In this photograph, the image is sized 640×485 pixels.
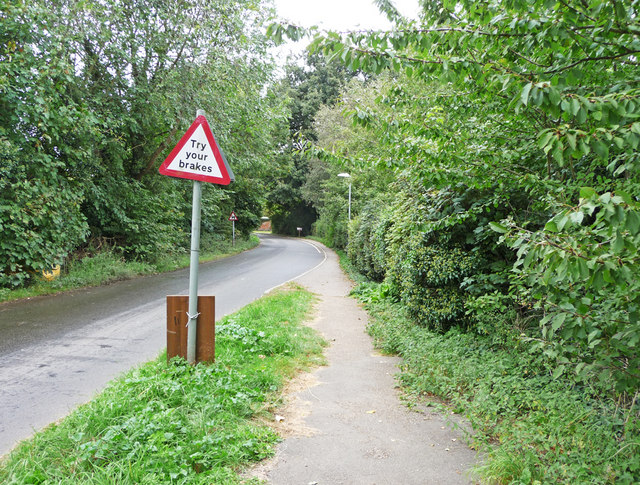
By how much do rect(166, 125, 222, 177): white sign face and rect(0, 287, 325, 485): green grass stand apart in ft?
6.78

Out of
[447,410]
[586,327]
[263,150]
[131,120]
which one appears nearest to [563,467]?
[586,327]

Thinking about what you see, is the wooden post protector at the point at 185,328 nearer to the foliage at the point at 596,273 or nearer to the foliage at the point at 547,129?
the foliage at the point at 547,129

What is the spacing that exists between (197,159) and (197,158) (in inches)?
0.4

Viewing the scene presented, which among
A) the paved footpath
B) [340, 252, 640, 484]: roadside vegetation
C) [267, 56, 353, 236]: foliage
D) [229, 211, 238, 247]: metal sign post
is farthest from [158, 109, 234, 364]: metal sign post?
[267, 56, 353, 236]: foliage

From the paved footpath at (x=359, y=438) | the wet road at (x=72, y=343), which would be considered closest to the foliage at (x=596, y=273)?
the paved footpath at (x=359, y=438)

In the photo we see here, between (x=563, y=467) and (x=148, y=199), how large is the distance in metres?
16.1

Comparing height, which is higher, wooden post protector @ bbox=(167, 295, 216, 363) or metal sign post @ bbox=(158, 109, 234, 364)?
metal sign post @ bbox=(158, 109, 234, 364)

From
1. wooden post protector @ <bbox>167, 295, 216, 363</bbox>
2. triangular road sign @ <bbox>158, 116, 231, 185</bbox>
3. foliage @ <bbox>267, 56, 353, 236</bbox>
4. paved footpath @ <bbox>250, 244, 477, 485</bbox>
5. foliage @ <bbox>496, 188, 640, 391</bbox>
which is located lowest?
paved footpath @ <bbox>250, 244, 477, 485</bbox>

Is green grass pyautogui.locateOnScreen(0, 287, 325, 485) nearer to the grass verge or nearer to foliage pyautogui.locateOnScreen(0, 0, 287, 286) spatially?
the grass verge

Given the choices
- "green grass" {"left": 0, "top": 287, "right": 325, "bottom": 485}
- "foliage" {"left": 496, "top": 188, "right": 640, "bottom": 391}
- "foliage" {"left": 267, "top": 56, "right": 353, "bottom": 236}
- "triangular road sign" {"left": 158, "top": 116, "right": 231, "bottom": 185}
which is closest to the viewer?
"foliage" {"left": 496, "top": 188, "right": 640, "bottom": 391}

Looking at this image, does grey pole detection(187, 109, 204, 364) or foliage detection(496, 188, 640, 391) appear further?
grey pole detection(187, 109, 204, 364)

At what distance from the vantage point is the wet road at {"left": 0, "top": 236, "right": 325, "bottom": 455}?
433cm

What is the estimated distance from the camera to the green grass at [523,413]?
2.78 meters

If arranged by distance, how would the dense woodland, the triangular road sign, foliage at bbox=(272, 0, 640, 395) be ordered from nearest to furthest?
foliage at bbox=(272, 0, 640, 395)
the dense woodland
the triangular road sign
